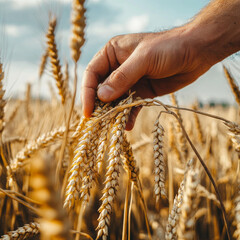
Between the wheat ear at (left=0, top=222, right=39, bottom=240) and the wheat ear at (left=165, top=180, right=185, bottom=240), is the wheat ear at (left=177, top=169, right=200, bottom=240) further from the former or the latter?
the wheat ear at (left=0, top=222, right=39, bottom=240)

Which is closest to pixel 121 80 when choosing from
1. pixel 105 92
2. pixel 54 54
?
pixel 105 92

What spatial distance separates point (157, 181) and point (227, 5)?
1037 millimetres

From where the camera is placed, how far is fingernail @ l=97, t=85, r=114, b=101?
101 centimetres

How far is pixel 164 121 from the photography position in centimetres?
161

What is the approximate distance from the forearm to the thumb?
345mm

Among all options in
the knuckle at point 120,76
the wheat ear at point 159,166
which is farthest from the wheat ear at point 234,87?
the wheat ear at point 159,166

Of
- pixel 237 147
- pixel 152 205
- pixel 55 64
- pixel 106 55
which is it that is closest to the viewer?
pixel 237 147

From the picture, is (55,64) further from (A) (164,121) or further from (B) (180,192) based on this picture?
(A) (164,121)

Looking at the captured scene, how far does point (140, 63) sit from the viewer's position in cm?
115

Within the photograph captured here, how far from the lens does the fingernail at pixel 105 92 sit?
101 centimetres

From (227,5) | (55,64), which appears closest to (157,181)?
(55,64)

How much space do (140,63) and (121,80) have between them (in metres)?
0.16

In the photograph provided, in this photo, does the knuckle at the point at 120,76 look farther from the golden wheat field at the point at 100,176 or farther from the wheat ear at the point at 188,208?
the wheat ear at the point at 188,208

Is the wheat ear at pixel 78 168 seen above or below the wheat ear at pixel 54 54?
below
